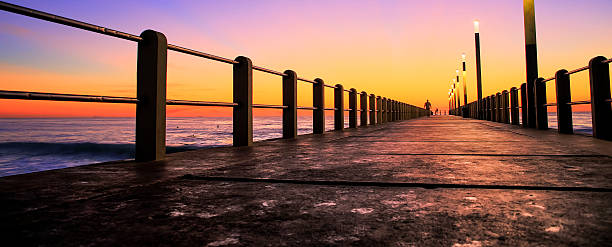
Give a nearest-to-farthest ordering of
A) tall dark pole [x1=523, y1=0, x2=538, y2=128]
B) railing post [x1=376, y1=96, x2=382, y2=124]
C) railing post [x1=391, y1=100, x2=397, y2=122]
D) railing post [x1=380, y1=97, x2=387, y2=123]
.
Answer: tall dark pole [x1=523, y1=0, x2=538, y2=128] < railing post [x1=376, y1=96, x2=382, y2=124] < railing post [x1=380, y1=97, x2=387, y2=123] < railing post [x1=391, y1=100, x2=397, y2=122]

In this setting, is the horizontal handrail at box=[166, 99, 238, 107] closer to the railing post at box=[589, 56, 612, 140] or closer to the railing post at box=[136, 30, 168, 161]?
the railing post at box=[136, 30, 168, 161]

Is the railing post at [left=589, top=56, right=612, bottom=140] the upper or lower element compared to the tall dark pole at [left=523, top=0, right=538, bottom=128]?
lower

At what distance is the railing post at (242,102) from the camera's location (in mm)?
4125

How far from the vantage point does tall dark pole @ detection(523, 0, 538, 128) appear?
7.64 meters

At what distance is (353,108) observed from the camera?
9.76 meters

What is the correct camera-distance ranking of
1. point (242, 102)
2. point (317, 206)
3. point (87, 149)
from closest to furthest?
point (317, 206)
point (242, 102)
point (87, 149)

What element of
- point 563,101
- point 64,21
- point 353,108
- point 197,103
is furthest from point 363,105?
point 64,21

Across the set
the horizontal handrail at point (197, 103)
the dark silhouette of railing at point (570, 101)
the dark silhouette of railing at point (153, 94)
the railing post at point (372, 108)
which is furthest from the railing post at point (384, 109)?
the horizontal handrail at point (197, 103)

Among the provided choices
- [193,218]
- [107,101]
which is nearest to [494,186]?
[193,218]

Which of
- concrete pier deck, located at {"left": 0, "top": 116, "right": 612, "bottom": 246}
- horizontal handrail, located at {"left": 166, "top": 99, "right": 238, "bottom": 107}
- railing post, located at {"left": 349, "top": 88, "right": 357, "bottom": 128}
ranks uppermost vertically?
railing post, located at {"left": 349, "top": 88, "right": 357, "bottom": 128}

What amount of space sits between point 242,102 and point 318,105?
301 centimetres

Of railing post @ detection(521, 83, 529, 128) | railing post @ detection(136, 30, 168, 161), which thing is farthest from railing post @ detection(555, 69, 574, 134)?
railing post @ detection(136, 30, 168, 161)

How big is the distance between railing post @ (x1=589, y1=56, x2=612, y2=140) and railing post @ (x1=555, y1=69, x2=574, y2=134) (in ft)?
3.83

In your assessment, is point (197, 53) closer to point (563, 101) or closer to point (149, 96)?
point (149, 96)
